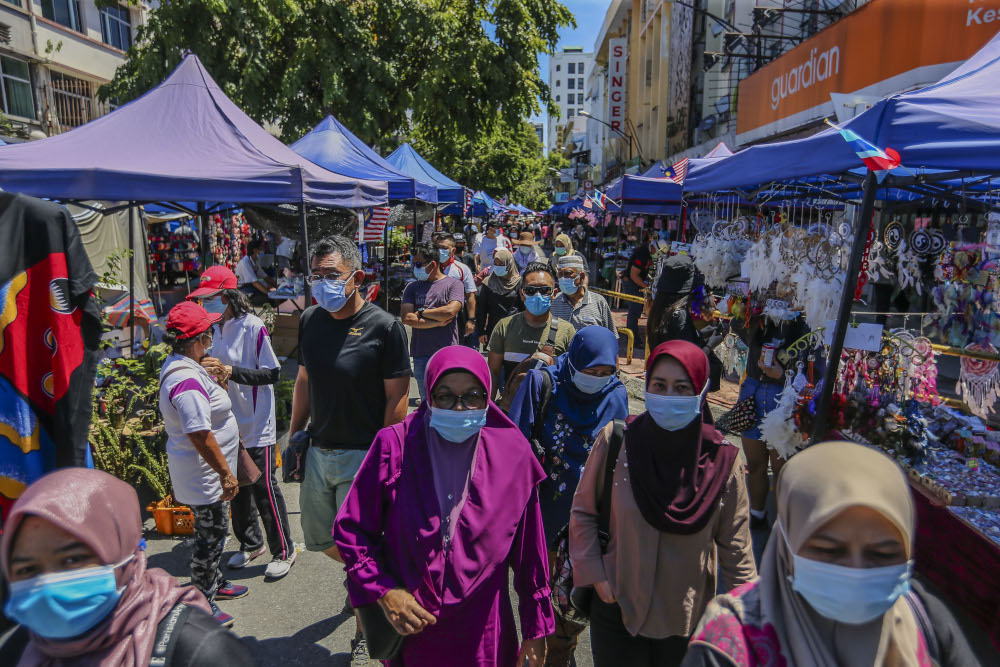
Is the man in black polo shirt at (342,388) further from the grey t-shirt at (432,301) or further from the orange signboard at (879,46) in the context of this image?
the orange signboard at (879,46)

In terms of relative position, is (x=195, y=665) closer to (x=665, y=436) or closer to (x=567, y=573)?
(x=567, y=573)

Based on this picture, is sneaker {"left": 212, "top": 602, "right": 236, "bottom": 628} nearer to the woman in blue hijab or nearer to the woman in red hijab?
the woman in blue hijab

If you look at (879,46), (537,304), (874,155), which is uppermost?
(879,46)

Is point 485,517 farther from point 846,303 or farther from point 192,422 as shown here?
point 846,303

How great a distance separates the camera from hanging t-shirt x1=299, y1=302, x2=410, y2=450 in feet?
9.88

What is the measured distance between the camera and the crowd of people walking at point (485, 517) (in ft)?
4.40

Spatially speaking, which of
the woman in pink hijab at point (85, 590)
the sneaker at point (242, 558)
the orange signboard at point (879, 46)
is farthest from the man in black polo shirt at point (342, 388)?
the orange signboard at point (879, 46)

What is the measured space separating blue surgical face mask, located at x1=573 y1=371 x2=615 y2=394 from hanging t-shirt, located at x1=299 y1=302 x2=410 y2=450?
34.5 inches

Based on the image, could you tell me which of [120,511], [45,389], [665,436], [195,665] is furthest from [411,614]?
[45,389]

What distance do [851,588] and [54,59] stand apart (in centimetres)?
2368

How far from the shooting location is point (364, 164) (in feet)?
33.1

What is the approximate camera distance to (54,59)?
720 inches

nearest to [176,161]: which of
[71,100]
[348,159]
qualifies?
[348,159]

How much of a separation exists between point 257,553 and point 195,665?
2.85 meters
